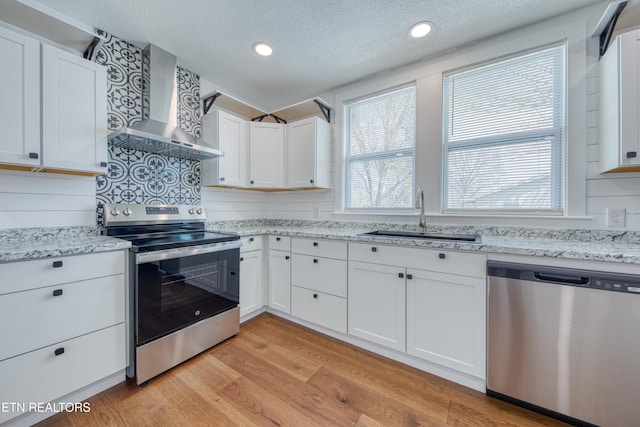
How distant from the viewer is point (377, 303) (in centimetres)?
193

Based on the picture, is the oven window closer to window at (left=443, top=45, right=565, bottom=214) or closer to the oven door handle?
the oven door handle

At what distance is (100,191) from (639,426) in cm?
359

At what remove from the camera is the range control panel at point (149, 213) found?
1920 millimetres

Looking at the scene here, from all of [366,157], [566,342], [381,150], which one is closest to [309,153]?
[366,157]

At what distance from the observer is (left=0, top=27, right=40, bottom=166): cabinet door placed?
4.58ft

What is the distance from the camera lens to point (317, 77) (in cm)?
269

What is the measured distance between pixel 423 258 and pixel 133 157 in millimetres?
2530

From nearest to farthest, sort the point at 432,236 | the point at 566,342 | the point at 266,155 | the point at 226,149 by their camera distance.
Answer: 1. the point at 566,342
2. the point at 432,236
3. the point at 226,149
4. the point at 266,155

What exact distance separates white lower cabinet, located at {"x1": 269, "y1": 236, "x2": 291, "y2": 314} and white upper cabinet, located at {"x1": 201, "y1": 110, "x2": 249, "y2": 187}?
2.58ft

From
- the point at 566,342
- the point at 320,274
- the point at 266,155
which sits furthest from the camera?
the point at 266,155

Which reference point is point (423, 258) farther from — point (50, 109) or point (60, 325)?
point (50, 109)

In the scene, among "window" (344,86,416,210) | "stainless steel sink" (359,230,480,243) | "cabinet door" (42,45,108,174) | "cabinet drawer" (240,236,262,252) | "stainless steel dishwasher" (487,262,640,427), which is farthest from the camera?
"window" (344,86,416,210)

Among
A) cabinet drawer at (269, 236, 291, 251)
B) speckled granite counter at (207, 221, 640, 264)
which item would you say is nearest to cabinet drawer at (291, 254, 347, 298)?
cabinet drawer at (269, 236, 291, 251)

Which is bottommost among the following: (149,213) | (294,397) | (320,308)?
(294,397)
